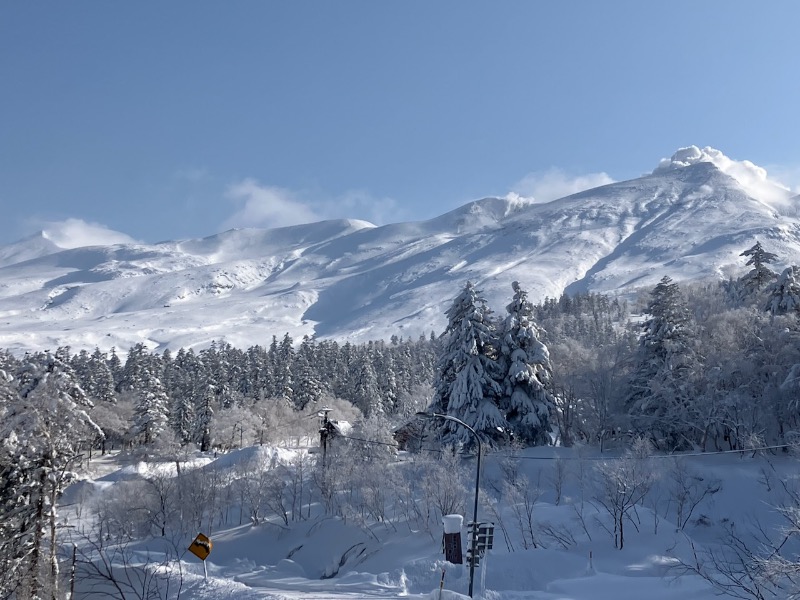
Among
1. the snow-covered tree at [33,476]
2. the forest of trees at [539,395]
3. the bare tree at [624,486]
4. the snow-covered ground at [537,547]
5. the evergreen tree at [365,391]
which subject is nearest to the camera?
the snow-covered tree at [33,476]

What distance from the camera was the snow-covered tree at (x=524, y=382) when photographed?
Result: 44562 mm

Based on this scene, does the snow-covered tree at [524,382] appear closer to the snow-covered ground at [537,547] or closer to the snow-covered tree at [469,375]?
the snow-covered tree at [469,375]

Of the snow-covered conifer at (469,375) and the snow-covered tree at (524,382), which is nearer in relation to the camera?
the snow-covered conifer at (469,375)

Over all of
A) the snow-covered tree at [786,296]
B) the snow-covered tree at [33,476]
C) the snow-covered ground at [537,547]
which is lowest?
the snow-covered ground at [537,547]

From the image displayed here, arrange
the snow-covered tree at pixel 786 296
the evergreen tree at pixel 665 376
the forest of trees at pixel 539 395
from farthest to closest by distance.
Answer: the snow-covered tree at pixel 786 296
the evergreen tree at pixel 665 376
the forest of trees at pixel 539 395

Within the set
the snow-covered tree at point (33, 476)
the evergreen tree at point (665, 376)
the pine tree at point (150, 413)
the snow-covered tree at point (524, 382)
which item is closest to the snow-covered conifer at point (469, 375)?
the snow-covered tree at point (524, 382)

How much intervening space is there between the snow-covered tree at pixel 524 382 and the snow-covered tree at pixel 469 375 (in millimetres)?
940

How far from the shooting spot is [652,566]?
29797mm

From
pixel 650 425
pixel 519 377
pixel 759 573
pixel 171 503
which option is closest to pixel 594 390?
pixel 650 425

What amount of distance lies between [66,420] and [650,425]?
3746 cm

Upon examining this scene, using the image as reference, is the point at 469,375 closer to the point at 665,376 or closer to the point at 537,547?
the point at 537,547

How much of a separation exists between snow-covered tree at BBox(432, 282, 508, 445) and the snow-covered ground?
2.37m

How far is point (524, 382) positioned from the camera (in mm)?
45406

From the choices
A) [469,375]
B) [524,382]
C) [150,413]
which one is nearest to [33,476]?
[469,375]
